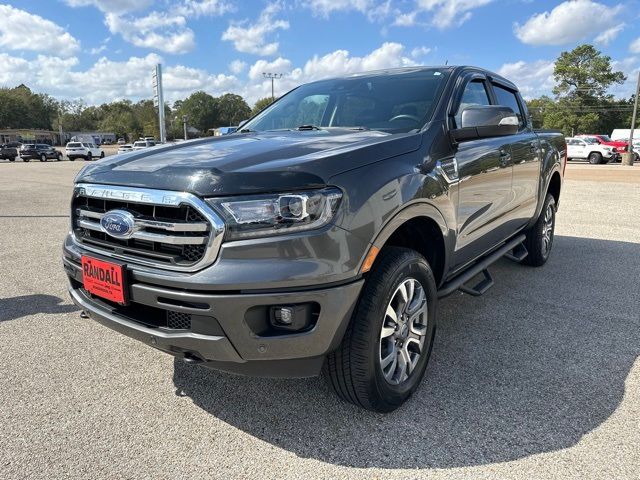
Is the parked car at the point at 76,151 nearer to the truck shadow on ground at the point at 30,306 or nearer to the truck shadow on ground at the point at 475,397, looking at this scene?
the truck shadow on ground at the point at 30,306

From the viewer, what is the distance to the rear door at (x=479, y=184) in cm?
312

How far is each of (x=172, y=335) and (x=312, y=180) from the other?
90cm

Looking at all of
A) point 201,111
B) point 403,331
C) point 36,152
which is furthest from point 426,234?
point 201,111

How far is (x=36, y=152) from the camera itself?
40594 mm

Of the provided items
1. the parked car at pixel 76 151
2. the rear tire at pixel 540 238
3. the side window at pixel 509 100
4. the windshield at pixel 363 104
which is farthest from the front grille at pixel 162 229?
the parked car at pixel 76 151

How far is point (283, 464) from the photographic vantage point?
2.18 meters

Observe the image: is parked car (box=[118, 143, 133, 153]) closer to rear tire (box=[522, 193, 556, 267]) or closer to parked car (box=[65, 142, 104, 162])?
rear tire (box=[522, 193, 556, 267])

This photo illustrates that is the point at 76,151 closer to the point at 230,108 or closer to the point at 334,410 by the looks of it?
the point at 334,410

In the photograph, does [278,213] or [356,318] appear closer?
[278,213]

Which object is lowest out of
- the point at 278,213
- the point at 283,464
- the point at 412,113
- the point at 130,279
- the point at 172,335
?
the point at 283,464

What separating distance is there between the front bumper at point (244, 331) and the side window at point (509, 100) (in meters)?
3.01

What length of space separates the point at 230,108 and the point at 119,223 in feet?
Answer: 405

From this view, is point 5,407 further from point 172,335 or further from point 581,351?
point 581,351

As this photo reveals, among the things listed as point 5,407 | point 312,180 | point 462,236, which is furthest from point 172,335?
point 462,236
